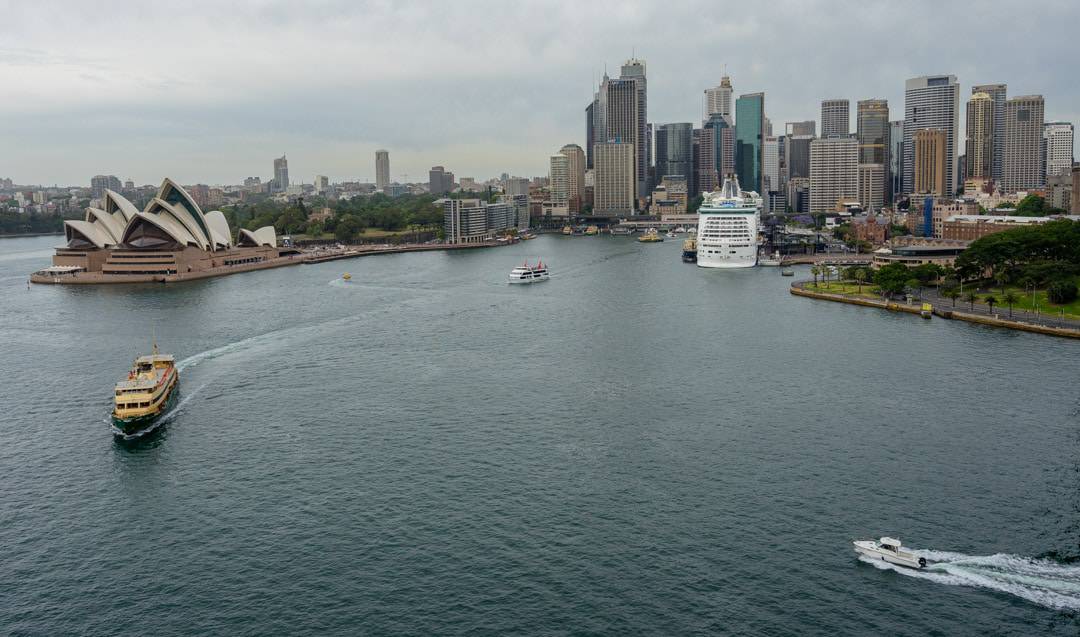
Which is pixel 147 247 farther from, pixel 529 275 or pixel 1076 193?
pixel 1076 193

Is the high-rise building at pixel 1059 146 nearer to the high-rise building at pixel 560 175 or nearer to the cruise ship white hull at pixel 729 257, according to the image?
the high-rise building at pixel 560 175

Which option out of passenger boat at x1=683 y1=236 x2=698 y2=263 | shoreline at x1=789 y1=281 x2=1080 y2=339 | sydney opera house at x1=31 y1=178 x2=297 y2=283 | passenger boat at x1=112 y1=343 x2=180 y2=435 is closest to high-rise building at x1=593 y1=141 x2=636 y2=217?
passenger boat at x1=683 y1=236 x2=698 y2=263

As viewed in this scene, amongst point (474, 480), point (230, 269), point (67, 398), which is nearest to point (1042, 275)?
point (474, 480)

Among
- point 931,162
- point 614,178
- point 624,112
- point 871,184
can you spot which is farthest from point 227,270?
point 624,112

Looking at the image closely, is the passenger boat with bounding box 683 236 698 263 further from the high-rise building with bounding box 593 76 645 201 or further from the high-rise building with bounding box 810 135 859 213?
the high-rise building with bounding box 593 76 645 201

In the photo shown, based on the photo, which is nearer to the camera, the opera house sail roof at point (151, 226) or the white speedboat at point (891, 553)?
the white speedboat at point (891, 553)

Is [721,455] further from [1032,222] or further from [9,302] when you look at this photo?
[1032,222]

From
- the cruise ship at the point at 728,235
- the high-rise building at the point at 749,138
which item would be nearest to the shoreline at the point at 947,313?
the cruise ship at the point at 728,235
